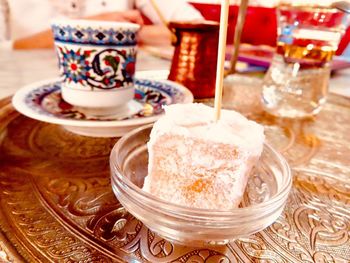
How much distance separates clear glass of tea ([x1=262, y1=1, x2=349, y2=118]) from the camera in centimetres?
60

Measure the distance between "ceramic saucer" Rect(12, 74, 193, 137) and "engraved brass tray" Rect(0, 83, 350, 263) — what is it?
0.03 m

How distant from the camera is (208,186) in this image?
0.30 metres

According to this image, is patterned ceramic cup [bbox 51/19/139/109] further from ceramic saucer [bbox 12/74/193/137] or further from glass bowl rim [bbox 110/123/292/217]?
glass bowl rim [bbox 110/123/292/217]

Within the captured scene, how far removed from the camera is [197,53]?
0.65 m

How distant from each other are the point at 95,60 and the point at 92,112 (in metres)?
0.08

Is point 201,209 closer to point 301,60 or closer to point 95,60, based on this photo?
point 95,60

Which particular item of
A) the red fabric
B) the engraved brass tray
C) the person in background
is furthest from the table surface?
the person in background

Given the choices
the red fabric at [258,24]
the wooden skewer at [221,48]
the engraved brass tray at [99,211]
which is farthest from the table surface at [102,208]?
the red fabric at [258,24]

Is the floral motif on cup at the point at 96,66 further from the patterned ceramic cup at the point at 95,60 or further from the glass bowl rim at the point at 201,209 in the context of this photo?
the glass bowl rim at the point at 201,209

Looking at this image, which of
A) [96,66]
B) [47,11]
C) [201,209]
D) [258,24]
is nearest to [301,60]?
[96,66]

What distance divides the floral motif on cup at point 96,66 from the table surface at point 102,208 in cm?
8

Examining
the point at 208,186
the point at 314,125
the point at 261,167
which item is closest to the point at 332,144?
the point at 314,125

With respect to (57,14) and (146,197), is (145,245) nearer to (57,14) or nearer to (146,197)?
(146,197)

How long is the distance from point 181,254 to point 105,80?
0.31 metres
